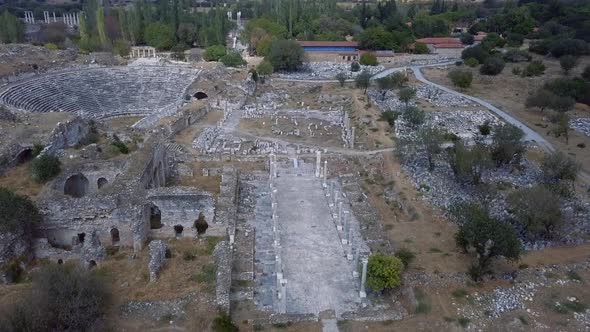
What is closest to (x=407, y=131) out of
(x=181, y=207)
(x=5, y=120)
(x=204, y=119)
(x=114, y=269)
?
(x=204, y=119)

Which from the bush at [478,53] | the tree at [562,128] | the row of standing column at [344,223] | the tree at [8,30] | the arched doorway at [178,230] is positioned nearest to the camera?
the row of standing column at [344,223]

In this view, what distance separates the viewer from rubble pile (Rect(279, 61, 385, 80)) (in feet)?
230

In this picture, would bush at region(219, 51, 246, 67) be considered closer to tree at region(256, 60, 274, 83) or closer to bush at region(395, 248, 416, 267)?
tree at region(256, 60, 274, 83)

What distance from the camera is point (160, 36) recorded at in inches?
3157

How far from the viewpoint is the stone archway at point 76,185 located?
2910cm

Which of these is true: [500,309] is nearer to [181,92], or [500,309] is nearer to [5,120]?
[5,120]

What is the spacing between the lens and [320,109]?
2143 inches

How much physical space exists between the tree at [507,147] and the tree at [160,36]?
202ft

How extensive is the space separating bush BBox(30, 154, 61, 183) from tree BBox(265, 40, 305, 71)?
47339mm

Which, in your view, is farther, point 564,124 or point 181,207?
point 564,124

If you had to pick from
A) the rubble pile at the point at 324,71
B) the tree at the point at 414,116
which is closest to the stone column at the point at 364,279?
the tree at the point at 414,116

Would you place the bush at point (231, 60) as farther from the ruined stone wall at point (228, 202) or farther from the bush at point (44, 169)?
the bush at point (44, 169)

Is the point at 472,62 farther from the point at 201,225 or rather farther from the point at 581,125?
the point at 201,225

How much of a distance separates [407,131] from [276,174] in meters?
14.9
